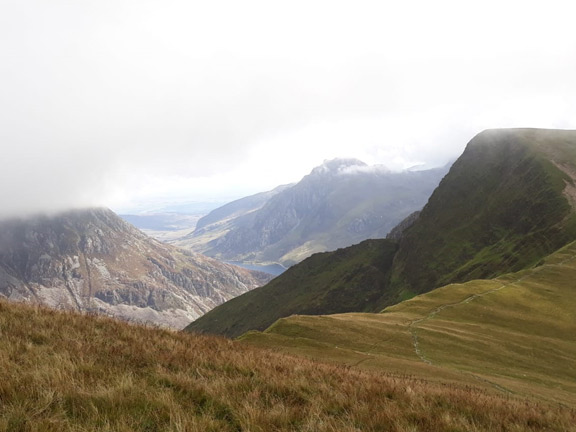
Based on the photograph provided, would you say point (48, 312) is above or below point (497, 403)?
above

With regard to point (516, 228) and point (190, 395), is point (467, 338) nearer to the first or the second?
point (190, 395)

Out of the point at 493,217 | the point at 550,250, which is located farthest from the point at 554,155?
the point at 550,250

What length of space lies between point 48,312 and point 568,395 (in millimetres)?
30491

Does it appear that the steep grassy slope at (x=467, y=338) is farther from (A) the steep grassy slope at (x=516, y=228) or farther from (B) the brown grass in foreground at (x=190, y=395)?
(A) the steep grassy slope at (x=516, y=228)

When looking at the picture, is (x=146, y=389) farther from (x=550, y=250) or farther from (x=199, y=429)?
(x=550, y=250)

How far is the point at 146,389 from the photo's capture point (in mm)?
7207

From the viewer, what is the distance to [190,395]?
7.55 meters

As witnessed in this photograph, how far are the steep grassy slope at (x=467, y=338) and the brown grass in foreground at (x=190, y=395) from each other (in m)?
12.2

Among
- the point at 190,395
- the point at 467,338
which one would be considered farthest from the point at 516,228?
the point at 190,395

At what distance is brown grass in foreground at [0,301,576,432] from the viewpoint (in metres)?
6.05

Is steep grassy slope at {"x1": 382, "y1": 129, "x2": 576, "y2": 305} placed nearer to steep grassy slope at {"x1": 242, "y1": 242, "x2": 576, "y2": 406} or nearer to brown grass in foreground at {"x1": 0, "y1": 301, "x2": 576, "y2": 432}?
steep grassy slope at {"x1": 242, "y1": 242, "x2": 576, "y2": 406}

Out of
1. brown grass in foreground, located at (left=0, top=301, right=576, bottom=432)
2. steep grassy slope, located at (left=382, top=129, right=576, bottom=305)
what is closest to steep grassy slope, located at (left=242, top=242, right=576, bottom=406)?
brown grass in foreground, located at (left=0, top=301, right=576, bottom=432)

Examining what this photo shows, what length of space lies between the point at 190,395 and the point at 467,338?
3282cm

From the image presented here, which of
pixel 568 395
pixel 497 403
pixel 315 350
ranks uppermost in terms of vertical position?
pixel 497 403
